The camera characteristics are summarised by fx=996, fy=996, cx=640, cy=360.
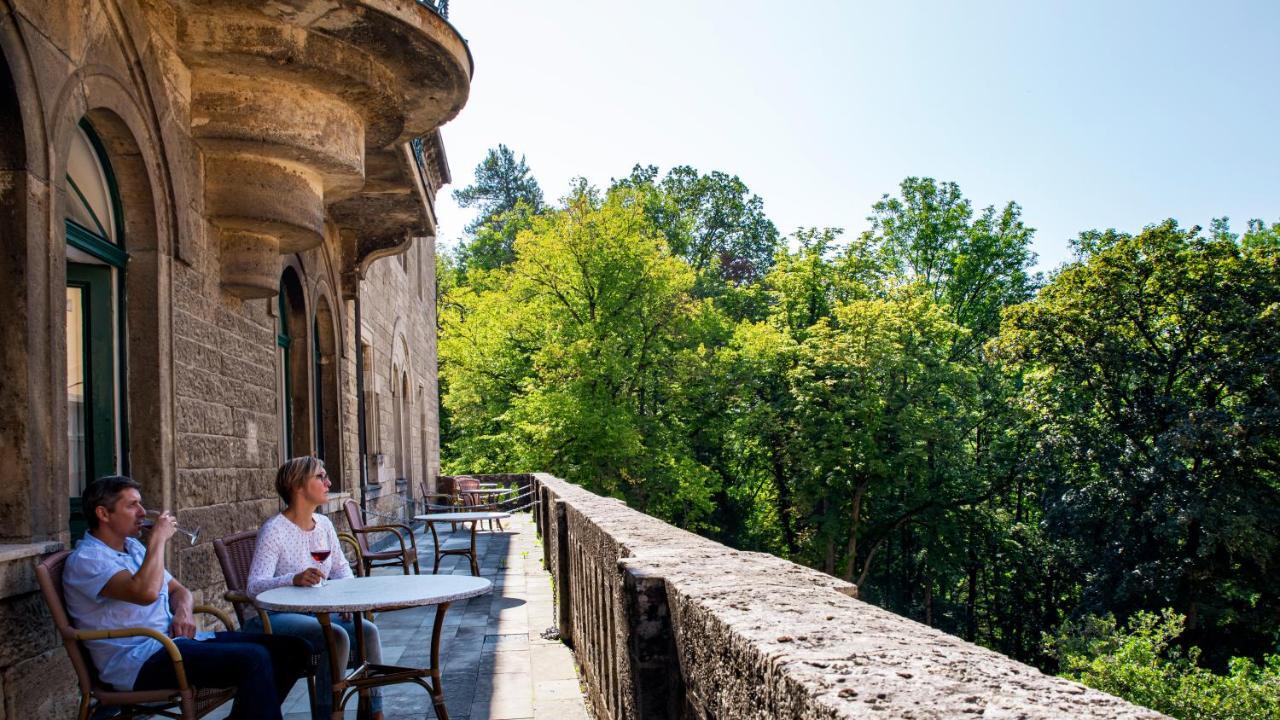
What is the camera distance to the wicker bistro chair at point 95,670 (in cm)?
314

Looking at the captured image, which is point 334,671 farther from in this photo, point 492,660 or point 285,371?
point 285,371

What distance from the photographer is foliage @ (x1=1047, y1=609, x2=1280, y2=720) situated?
16.9 meters

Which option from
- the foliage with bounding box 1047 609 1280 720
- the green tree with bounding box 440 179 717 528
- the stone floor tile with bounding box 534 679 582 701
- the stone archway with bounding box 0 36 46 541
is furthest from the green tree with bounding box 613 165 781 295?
the stone archway with bounding box 0 36 46 541

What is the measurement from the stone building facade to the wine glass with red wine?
959 mm

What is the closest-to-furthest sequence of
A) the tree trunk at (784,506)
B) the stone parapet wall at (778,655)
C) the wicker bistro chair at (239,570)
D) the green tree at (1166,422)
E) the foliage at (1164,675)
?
the stone parapet wall at (778,655)
the wicker bistro chair at (239,570)
the foliage at (1164,675)
the green tree at (1166,422)
the tree trunk at (784,506)

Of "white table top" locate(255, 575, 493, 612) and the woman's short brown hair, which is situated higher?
the woman's short brown hair

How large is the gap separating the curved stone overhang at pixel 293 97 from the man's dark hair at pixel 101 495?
8.45 ft

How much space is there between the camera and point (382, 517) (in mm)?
11758

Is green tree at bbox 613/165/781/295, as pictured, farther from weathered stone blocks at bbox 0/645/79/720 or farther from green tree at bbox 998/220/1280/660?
weathered stone blocks at bbox 0/645/79/720

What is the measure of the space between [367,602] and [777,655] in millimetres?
2384

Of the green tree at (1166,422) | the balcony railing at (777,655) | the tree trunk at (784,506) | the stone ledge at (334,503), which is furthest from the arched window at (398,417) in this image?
the tree trunk at (784,506)

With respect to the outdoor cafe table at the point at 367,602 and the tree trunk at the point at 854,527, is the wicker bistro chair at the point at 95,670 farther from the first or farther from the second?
the tree trunk at the point at 854,527

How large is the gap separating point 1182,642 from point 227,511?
2189 cm

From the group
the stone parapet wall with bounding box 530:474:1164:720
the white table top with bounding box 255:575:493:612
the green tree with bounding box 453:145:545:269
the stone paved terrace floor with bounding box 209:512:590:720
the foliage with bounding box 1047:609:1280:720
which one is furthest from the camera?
the green tree with bounding box 453:145:545:269
